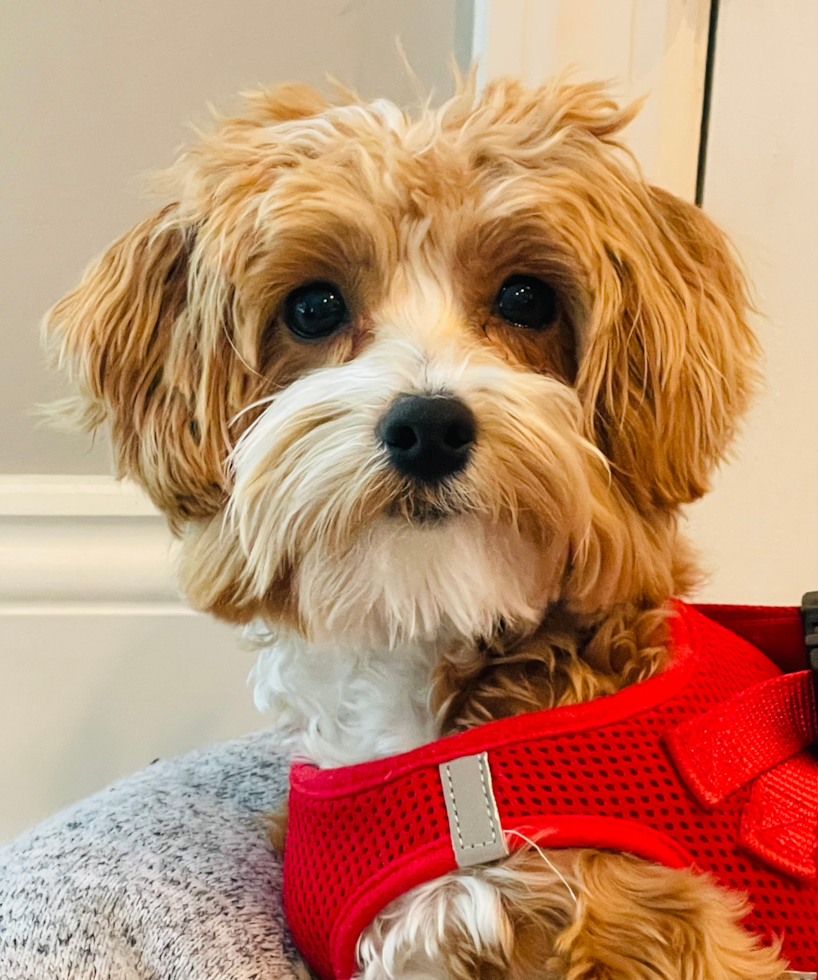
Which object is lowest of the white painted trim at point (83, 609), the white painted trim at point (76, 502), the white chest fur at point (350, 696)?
the white painted trim at point (83, 609)

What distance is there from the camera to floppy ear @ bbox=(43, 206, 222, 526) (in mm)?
855

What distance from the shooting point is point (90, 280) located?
0.91 m

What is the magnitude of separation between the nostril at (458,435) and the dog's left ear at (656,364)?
155 millimetres

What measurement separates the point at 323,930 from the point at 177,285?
23.6 inches

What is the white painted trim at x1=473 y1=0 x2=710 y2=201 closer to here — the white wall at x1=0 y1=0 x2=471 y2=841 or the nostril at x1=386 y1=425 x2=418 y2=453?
the white wall at x1=0 y1=0 x2=471 y2=841

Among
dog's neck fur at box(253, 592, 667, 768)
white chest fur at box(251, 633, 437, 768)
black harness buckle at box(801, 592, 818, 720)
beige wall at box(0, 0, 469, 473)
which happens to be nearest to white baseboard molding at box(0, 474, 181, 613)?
beige wall at box(0, 0, 469, 473)

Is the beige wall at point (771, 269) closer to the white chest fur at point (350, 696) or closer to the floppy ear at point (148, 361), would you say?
the white chest fur at point (350, 696)

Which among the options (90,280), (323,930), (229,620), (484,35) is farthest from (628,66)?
(323,930)

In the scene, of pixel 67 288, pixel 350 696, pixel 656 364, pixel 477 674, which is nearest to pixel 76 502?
pixel 67 288

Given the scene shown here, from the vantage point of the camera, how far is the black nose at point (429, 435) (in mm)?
674

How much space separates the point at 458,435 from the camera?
680 millimetres

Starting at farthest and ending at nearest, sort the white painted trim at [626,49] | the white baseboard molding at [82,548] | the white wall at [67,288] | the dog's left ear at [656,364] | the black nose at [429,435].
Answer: the white baseboard molding at [82,548] → the white wall at [67,288] → the white painted trim at [626,49] → the dog's left ear at [656,364] → the black nose at [429,435]

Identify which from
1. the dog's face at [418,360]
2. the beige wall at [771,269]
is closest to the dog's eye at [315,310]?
the dog's face at [418,360]

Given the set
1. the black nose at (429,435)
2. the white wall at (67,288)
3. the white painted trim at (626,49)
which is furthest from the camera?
the white wall at (67,288)
